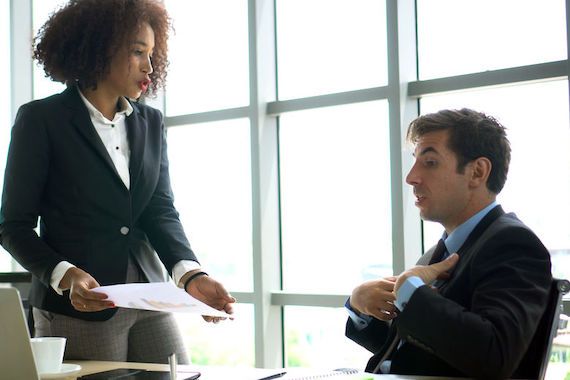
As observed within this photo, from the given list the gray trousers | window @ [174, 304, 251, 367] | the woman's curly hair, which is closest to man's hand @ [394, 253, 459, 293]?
the gray trousers

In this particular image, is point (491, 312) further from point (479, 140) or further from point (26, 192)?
point (26, 192)

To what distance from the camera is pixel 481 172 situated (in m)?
2.18

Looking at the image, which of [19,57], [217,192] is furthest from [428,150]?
[19,57]

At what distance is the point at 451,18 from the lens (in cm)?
362

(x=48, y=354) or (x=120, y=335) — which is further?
(x=120, y=335)

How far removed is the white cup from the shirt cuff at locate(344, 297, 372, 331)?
2.68ft

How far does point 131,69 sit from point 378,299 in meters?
0.98

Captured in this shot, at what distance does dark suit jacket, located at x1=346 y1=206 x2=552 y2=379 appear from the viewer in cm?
169

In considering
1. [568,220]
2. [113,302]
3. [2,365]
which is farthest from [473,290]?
[568,220]

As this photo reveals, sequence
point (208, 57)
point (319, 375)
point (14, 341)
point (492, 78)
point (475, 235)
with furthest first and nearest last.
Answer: point (208, 57)
point (492, 78)
point (475, 235)
point (319, 375)
point (14, 341)

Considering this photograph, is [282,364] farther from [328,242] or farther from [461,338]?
[461,338]

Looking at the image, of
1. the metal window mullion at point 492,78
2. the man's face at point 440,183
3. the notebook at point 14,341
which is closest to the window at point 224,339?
the metal window mullion at point 492,78

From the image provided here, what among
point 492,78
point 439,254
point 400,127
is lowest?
point 439,254

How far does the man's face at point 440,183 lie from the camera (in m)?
2.18
